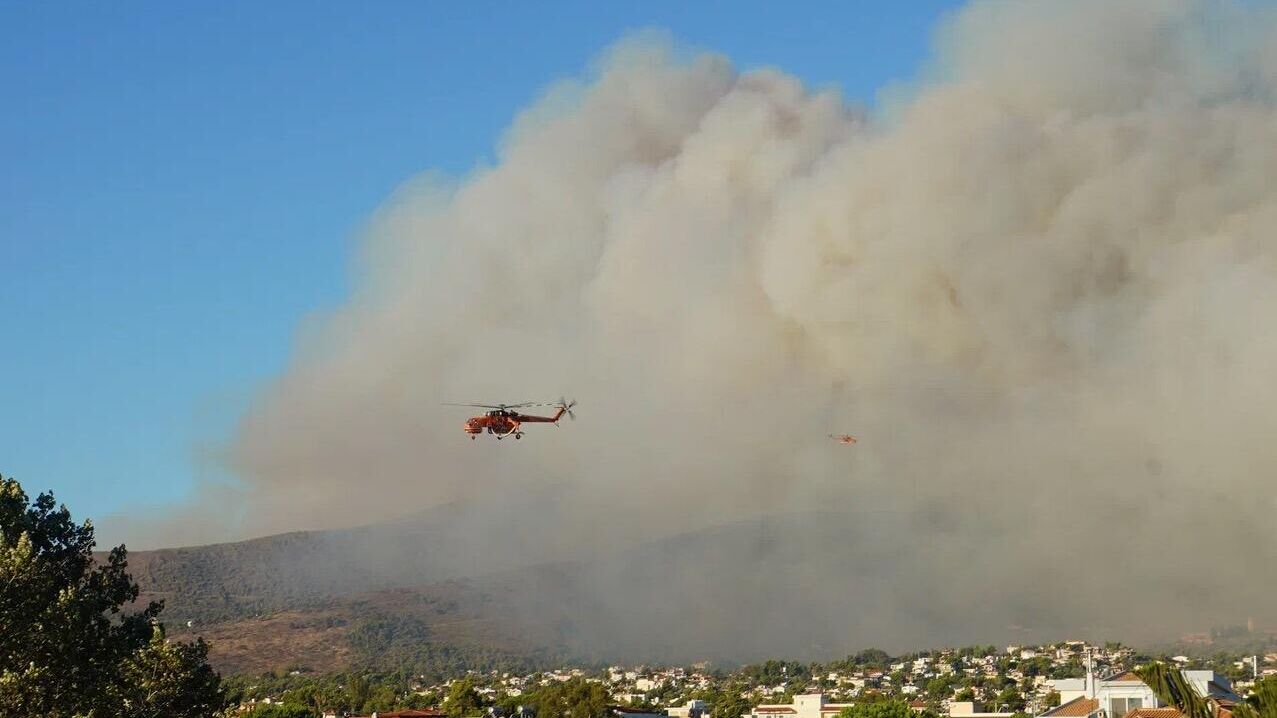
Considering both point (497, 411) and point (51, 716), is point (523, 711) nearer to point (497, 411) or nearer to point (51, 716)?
point (497, 411)

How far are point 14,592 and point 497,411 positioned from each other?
117 ft

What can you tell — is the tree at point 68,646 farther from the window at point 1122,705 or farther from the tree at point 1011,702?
the tree at point 1011,702

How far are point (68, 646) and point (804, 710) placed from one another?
→ 97.9 metres

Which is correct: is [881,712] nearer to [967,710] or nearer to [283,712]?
[967,710]

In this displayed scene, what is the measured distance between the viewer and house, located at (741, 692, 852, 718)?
141 m

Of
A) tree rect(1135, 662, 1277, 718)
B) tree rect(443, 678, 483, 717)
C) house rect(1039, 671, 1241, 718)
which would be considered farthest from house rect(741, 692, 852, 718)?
tree rect(1135, 662, 1277, 718)

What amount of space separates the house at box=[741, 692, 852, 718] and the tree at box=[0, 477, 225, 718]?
298 feet

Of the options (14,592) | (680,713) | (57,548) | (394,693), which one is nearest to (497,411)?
(57,548)

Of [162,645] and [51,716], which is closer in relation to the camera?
[51,716]

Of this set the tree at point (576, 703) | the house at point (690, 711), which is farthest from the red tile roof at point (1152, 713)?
the house at point (690, 711)

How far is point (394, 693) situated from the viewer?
16625cm

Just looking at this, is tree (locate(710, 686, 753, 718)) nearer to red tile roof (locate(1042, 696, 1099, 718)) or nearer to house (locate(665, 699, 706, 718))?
house (locate(665, 699, 706, 718))

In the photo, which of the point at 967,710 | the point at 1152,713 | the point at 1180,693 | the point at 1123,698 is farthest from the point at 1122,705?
the point at 1180,693

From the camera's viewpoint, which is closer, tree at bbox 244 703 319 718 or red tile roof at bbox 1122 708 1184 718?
red tile roof at bbox 1122 708 1184 718
